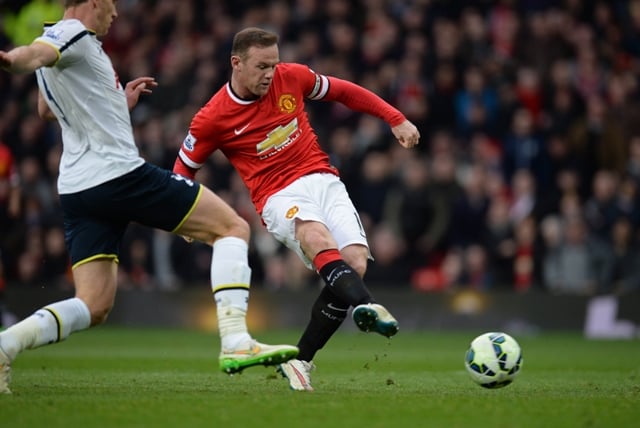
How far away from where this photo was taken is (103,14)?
23.5ft

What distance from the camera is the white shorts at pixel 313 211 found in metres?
8.38

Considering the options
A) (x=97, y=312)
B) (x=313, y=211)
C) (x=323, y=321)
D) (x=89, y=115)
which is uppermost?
(x=89, y=115)

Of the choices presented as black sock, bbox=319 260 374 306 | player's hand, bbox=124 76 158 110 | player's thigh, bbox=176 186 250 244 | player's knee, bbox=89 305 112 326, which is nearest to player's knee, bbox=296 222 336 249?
black sock, bbox=319 260 374 306

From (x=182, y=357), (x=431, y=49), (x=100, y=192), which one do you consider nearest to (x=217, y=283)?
(x=100, y=192)

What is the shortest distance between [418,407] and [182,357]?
5.56m

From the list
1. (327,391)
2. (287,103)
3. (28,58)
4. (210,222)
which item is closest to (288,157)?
(287,103)

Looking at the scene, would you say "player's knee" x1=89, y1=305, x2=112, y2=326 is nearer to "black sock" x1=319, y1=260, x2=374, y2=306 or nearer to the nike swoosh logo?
"black sock" x1=319, y1=260, x2=374, y2=306

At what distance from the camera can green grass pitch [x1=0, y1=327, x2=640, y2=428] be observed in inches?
246

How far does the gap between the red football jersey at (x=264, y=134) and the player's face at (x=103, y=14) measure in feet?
4.93

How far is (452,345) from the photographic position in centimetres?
1445

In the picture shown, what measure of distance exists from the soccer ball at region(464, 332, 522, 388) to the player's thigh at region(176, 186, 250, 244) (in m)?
1.96

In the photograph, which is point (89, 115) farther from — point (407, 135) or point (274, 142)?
point (407, 135)

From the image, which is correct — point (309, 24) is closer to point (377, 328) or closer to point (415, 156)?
point (415, 156)

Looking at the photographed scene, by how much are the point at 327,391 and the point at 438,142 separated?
33.3 ft
